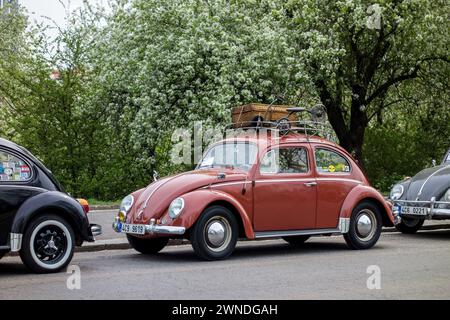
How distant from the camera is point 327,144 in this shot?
11453 mm

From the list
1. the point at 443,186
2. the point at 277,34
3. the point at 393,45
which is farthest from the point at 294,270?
the point at 393,45

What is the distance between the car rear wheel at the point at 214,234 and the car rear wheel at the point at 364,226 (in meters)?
2.29

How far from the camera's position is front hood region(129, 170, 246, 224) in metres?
9.59

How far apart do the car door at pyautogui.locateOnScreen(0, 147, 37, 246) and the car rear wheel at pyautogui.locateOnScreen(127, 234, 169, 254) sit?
225cm

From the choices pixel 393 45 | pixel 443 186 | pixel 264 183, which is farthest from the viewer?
pixel 393 45

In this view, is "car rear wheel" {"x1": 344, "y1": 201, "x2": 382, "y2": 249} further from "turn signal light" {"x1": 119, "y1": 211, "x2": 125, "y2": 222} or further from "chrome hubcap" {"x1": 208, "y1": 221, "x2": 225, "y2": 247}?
"turn signal light" {"x1": 119, "y1": 211, "x2": 125, "y2": 222}

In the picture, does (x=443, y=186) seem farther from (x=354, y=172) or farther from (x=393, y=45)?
(x=393, y=45)

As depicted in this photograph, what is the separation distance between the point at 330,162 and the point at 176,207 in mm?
3096

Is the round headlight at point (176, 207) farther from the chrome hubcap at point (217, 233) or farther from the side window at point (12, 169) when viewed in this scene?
the side window at point (12, 169)

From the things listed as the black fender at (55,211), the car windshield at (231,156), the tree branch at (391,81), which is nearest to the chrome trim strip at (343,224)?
the car windshield at (231,156)

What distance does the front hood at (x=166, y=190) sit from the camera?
31.4ft

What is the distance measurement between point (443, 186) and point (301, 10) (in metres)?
10.4

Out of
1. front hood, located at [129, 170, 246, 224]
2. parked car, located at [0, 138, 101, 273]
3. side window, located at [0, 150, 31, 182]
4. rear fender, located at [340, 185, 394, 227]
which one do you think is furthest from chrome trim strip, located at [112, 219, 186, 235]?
rear fender, located at [340, 185, 394, 227]

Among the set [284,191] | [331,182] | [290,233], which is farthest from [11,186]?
[331,182]
